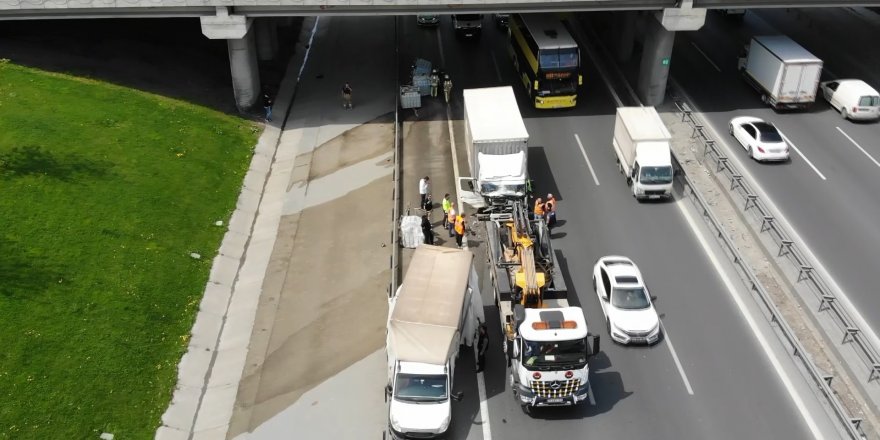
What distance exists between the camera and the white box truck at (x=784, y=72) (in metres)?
39.8

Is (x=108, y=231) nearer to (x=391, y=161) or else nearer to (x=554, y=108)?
(x=391, y=161)

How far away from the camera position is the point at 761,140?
36469 mm

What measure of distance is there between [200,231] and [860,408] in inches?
1012

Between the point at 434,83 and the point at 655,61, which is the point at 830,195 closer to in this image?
the point at 655,61

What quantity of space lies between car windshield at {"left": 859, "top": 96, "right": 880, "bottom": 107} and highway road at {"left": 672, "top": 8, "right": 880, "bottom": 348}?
1.11 meters

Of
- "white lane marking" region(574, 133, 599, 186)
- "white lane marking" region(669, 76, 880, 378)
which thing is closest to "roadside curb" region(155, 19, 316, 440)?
"white lane marking" region(574, 133, 599, 186)

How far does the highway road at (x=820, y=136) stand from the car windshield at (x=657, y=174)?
5.06 m

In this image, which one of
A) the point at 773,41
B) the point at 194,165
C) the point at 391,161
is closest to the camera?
the point at 194,165

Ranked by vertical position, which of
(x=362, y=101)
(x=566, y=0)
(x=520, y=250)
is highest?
(x=566, y=0)

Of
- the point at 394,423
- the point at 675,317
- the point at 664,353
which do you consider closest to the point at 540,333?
the point at 394,423

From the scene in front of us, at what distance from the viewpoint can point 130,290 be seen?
89.4 ft

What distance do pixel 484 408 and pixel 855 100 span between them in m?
29.2

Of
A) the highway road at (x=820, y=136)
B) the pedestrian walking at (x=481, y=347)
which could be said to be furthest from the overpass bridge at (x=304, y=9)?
the pedestrian walking at (x=481, y=347)

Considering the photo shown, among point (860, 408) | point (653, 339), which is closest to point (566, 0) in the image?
point (653, 339)
